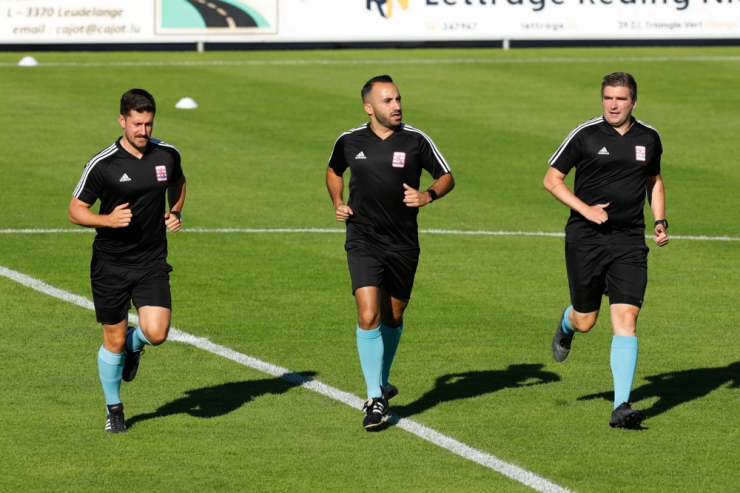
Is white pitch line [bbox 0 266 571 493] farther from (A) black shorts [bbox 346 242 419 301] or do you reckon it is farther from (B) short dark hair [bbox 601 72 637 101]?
(B) short dark hair [bbox 601 72 637 101]

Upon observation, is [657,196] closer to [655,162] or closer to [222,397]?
[655,162]

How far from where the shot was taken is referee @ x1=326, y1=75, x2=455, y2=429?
30.3ft

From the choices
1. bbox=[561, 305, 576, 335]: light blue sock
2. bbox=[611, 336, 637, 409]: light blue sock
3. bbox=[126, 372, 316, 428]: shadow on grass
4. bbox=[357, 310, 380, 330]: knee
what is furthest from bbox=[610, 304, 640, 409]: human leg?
bbox=[126, 372, 316, 428]: shadow on grass

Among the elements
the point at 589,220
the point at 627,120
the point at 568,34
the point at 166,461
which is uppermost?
the point at 568,34

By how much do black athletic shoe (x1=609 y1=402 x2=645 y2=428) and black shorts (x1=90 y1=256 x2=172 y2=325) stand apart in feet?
10.0

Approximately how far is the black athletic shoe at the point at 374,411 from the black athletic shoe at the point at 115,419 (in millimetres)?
1607

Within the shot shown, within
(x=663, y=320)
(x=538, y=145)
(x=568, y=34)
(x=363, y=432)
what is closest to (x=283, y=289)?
(x=663, y=320)

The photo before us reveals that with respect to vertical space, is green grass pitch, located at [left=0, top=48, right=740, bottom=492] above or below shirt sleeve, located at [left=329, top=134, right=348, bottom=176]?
below

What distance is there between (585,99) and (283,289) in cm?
1459

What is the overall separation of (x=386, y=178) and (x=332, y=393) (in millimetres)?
1721

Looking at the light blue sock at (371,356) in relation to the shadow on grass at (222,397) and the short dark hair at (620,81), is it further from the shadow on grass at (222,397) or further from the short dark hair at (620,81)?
the short dark hair at (620,81)

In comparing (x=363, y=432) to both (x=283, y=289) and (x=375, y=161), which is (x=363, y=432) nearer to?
(x=375, y=161)

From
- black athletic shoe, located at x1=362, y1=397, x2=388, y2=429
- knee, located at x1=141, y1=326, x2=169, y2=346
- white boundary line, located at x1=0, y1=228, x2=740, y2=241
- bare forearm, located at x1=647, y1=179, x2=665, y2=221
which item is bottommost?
black athletic shoe, located at x1=362, y1=397, x2=388, y2=429

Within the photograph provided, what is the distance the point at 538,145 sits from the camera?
22.5m
